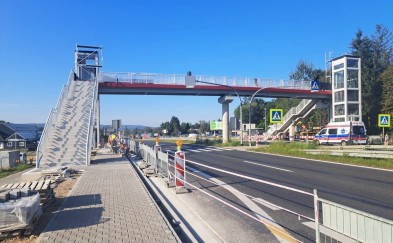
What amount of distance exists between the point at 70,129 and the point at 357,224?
20.9 metres

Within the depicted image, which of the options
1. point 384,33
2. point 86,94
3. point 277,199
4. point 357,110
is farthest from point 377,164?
point 384,33

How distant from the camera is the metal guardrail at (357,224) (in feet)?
10.7

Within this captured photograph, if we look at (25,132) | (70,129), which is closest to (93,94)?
(70,129)

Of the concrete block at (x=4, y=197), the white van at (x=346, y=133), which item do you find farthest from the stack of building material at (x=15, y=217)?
the white van at (x=346, y=133)

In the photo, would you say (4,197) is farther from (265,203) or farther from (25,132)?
(25,132)

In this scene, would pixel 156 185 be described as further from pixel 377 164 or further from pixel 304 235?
pixel 377 164

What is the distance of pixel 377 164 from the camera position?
15.9 meters

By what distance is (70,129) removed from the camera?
71.8ft

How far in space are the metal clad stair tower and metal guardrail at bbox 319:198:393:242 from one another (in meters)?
16.7

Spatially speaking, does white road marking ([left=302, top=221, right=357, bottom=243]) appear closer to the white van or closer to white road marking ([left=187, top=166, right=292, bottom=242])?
white road marking ([left=187, top=166, right=292, bottom=242])

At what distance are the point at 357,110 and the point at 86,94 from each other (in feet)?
109

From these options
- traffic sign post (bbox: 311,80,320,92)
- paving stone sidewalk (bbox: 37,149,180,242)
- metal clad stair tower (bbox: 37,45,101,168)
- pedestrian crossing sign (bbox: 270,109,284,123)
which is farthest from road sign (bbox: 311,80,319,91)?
paving stone sidewalk (bbox: 37,149,180,242)

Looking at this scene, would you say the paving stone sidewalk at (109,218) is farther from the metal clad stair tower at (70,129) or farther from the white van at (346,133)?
the white van at (346,133)

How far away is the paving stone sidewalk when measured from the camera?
19.0 feet
